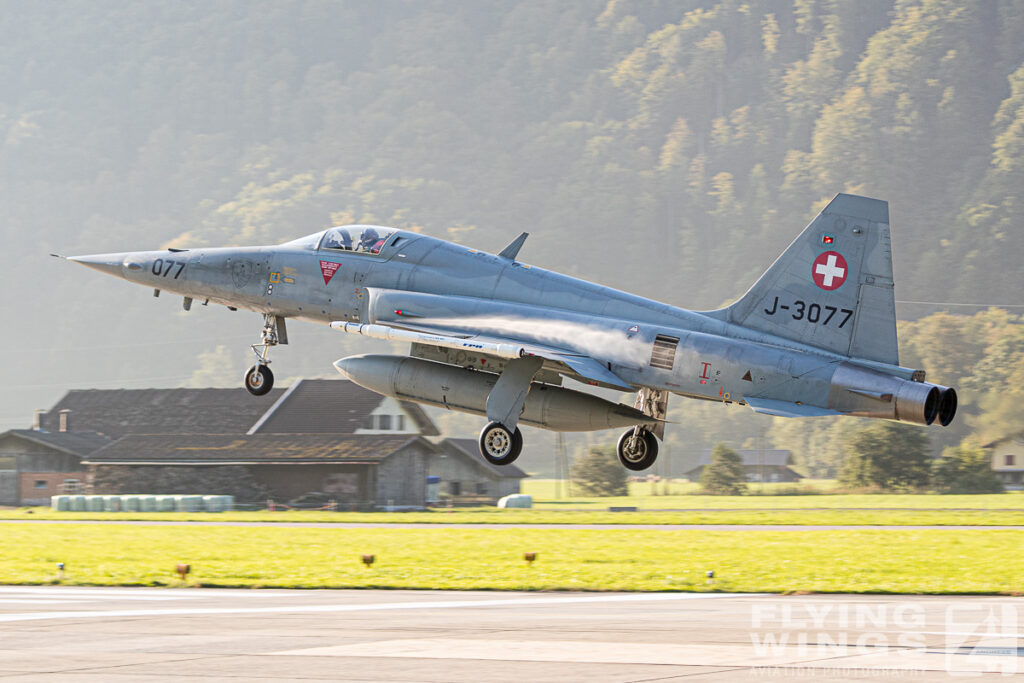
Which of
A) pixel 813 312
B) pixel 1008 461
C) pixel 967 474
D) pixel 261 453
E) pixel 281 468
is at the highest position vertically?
pixel 813 312

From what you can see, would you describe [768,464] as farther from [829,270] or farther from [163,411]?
[829,270]

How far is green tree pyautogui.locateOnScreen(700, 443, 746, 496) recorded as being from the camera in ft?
346

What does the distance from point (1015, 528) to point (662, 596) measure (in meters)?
27.3

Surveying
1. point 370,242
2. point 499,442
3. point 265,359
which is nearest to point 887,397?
point 499,442

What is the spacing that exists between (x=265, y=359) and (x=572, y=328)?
6.76m

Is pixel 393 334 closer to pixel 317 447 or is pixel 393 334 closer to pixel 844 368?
pixel 844 368

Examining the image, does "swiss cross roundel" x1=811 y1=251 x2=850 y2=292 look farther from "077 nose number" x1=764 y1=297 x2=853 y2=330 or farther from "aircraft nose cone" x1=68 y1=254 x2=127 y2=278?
"aircraft nose cone" x1=68 y1=254 x2=127 y2=278

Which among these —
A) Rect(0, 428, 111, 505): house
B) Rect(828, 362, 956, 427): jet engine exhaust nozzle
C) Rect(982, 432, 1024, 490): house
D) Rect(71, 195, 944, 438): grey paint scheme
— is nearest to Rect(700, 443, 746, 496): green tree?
Rect(982, 432, 1024, 490): house

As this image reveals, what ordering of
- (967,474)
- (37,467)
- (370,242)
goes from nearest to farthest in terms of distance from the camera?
(370,242), (967,474), (37,467)

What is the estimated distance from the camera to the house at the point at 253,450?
8069 centimetres

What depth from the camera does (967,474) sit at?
88.1m

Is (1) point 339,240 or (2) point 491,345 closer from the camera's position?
(2) point 491,345

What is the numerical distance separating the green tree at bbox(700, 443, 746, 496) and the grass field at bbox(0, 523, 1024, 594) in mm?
58400

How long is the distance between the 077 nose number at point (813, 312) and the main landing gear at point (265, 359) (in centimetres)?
1049
